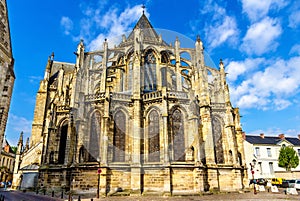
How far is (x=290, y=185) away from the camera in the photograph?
23438 millimetres

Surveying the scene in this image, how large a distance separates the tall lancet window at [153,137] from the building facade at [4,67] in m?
12.8

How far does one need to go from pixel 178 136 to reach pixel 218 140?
4.35 m

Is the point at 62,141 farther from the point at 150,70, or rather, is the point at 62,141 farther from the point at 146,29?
the point at 146,29

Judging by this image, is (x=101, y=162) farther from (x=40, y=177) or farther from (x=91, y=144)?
(x=40, y=177)

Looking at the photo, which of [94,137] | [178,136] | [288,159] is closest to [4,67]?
[94,137]

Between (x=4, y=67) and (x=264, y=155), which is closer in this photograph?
(x=4, y=67)

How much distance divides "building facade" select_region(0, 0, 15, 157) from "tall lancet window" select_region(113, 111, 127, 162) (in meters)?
12.2

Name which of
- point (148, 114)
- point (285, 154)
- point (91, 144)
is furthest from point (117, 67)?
point (285, 154)

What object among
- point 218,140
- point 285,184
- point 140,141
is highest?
point 218,140

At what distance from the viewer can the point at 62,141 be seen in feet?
62.9

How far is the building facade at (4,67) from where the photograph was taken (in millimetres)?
5465

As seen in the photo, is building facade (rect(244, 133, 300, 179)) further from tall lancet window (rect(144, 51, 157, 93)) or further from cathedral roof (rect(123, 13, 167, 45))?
cathedral roof (rect(123, 13, 167, 45))

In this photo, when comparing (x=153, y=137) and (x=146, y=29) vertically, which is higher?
(x=146, y=29)

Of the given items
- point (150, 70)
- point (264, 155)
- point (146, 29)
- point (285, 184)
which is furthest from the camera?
point (264, 155)
